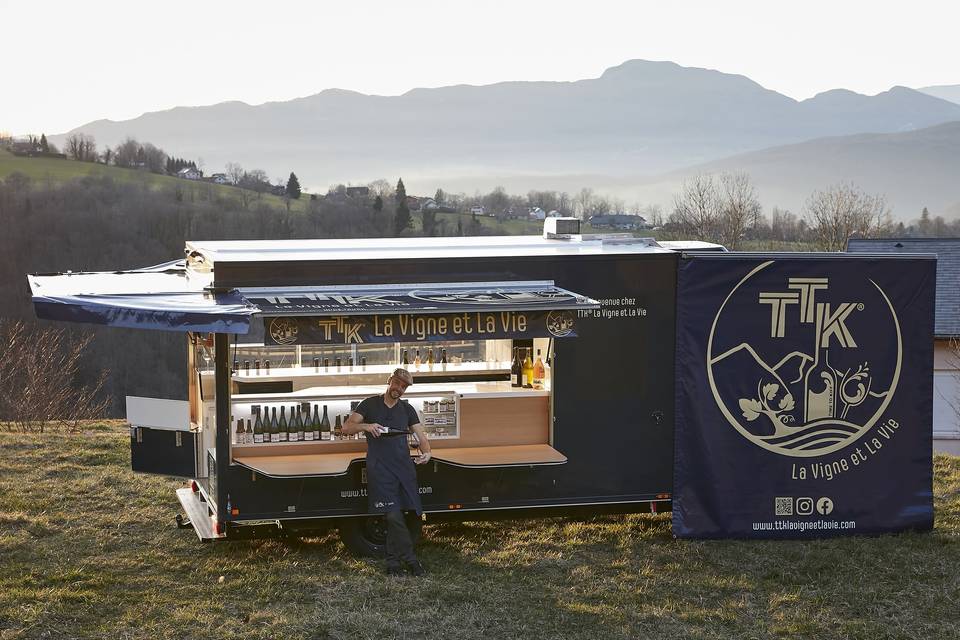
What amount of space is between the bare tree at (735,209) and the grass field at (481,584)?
127 feet

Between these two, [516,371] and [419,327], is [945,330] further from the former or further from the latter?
[419,327]

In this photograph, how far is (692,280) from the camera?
379 inches

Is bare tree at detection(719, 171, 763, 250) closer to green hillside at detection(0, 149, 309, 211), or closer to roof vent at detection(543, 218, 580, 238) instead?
roof vent at detection(543, 218, 580, 238)

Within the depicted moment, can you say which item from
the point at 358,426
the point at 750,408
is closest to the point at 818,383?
the point at 750,408

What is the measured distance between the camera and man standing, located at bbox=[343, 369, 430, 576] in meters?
8.77

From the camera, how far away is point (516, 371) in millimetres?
9867

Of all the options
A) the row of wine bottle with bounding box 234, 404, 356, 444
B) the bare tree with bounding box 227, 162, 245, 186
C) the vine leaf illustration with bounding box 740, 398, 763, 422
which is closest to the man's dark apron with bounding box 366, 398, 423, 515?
the row of wine bottle with bounding box 234, 404, 356, 444

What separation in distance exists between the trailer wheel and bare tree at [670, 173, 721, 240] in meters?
43.6

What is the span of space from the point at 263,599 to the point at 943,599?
509 cm

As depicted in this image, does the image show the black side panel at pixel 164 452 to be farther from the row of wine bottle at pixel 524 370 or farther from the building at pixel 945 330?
the building at pixel 945 330

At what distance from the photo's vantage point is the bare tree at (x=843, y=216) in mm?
50938

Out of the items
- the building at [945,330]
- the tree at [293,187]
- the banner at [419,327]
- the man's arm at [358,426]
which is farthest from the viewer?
the tree at [293,187]

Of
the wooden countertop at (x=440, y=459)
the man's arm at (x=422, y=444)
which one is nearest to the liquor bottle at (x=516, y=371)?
the wooden countertop at (x=440, y=459)

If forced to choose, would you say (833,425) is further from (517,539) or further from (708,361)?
(517,539)
